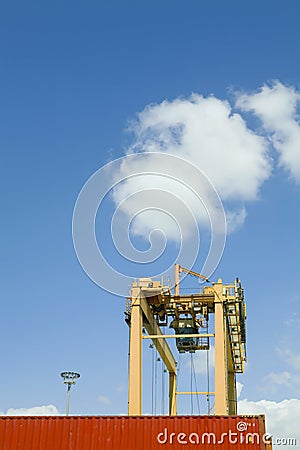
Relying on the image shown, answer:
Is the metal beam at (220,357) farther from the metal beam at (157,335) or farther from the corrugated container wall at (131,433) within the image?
the corrugated container wall at (131,433)

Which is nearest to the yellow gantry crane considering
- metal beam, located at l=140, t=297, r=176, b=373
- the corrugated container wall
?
metal beam, located at l=140, t=297, r=176, b=373

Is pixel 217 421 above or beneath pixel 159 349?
beneath

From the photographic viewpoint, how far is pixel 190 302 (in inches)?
1462

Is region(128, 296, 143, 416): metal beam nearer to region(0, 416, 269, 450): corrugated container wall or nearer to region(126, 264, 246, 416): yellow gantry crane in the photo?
region(126, 264, 246, 416): yellow gantry crane

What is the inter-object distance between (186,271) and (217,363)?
8656mm

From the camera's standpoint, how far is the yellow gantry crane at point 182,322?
3295 centimetres

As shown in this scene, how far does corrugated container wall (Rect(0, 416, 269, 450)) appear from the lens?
2028 cm

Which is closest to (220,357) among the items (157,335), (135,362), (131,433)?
(135,362)

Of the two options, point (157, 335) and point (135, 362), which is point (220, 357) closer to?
point (135, 362)

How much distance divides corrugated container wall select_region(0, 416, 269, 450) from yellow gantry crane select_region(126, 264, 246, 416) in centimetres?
1036

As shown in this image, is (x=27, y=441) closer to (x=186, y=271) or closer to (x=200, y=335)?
(x=200, y=335)

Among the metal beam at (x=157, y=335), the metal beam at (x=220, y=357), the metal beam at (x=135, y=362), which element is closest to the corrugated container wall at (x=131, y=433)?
the metal beam at (x=135, y=362)

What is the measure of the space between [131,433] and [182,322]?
17902mm

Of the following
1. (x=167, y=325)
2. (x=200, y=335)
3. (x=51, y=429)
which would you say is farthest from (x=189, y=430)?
(x=167, y=325)
